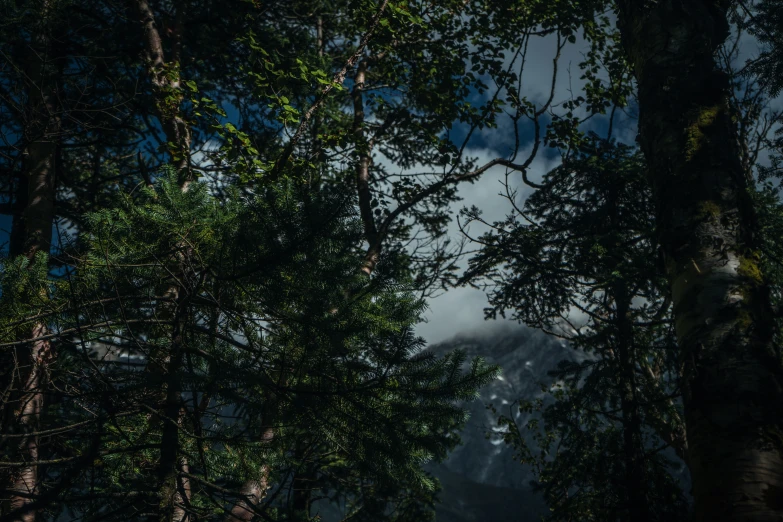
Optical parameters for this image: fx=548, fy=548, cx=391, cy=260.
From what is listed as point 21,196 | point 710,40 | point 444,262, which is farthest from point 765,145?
point 21,196

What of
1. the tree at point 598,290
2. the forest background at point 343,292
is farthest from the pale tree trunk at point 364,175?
the tree at point 598,290

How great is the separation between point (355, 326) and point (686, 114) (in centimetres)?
232

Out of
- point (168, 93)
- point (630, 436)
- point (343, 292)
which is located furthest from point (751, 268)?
point (168, 93)

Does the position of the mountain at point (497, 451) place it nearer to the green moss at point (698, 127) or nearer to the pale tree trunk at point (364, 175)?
the pale tree trunk at point (364, 175)

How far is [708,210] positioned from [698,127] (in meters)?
0.54

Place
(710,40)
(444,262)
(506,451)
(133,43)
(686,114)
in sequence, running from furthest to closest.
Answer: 1. (506,451)
2. (444,262)
3. (133,43)
4. (710,40)
5. (686,114)

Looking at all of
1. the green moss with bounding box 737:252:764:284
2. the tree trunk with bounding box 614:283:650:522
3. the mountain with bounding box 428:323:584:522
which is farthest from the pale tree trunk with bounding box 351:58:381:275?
the mountain with bounding box 428:323:584:522

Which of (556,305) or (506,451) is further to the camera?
(506,451)

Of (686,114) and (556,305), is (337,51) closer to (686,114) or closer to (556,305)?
(556,305)

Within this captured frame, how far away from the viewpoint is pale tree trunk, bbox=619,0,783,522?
2.21m

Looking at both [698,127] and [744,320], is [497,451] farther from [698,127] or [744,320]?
[744,320]

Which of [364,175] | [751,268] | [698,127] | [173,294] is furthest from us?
[364,175]

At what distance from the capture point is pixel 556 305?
7.73m

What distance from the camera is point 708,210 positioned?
282 cm
